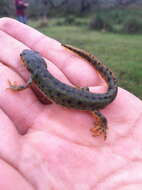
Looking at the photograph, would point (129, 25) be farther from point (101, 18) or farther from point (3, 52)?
point (3, 52)

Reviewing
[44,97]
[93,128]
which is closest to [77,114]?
[93,128]

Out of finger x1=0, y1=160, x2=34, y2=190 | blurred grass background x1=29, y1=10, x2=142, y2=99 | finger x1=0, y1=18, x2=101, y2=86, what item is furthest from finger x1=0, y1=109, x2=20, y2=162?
blurred grass background x1=29, y1=10, x2=142, y2=99

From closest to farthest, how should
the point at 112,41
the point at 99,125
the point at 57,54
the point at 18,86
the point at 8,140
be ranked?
the point at 8,140, the point at 99,125, the point at 18,86, the point at 57,54, the point at 112,41

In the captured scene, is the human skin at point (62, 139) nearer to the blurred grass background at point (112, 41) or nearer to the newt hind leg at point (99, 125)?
the newt hind leg at point (99, 125)

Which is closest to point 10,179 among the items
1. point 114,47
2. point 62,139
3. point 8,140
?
point 8,140

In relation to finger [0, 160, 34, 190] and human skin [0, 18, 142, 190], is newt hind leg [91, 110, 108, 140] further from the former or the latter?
finger [0, 160, 34, 190]

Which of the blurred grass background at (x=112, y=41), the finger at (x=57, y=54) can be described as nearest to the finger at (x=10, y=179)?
the finger at (x=57, y=54)

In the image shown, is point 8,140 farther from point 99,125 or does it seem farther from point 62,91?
point 62,91
